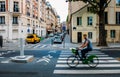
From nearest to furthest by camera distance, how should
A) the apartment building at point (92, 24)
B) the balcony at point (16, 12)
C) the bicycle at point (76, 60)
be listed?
the bicycle at point (76, 60)
the apartment building at point (92, 24)
the balcony at point (16, 12)

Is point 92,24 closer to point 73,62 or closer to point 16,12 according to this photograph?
point 16,12

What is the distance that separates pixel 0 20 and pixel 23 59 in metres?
40.8

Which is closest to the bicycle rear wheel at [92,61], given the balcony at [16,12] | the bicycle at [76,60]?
the bicycle at [76,60]

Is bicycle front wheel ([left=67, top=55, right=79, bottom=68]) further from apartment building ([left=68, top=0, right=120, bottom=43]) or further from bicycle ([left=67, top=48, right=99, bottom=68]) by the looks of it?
apartment building ([left=68, top=0, right=120, bottom=43])

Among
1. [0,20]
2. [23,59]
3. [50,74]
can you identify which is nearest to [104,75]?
[50,74]

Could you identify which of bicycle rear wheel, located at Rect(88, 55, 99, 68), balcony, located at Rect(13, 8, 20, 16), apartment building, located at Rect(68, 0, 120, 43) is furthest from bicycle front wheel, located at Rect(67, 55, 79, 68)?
balcony, located at Rect(13, 8, 20, 16)

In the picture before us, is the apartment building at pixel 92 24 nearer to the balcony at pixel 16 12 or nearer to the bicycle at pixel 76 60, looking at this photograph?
the balcony at pixel 16 12

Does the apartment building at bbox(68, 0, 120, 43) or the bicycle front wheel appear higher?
the apartment building at bbox(68, 0, 120, 43)

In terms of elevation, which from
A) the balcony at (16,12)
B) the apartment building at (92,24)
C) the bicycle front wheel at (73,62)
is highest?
the balcony at (16,12)

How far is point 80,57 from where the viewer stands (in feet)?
52.0

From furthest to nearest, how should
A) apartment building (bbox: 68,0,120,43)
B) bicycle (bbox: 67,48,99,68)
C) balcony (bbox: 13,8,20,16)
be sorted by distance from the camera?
balcony (bbox: 13,8,20,16) → apartment building (bbox: 68,0,120,43) → bicycle (bbox: 67,48,99,68)

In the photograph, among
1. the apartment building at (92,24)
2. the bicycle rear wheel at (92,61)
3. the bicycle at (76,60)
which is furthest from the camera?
the apartment building at (92,24)

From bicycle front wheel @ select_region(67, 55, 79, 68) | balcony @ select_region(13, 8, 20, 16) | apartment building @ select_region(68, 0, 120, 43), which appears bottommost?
bicycle front wheel @ select_region(67, 55, 79, 68)

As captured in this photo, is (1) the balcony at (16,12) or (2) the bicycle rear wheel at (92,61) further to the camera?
(1) the balcony at (16,12)
